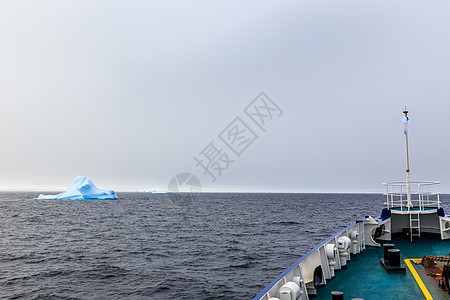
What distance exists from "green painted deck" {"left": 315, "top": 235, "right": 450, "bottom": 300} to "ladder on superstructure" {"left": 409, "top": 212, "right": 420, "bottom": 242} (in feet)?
4.84

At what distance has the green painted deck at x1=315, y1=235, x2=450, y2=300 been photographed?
7.17m

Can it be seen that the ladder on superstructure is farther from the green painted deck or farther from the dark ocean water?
the dark ocean water

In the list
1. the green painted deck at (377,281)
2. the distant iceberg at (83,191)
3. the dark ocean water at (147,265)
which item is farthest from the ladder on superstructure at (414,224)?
the distant iceberg at (83,191)

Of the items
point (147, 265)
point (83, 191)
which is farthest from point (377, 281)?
point (83, 191)

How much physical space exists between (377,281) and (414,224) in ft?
25.3

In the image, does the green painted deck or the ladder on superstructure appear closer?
the green painted deck

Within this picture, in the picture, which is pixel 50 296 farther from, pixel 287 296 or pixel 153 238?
pixel 153 238

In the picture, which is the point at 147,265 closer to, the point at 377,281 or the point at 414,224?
the point at 414,224

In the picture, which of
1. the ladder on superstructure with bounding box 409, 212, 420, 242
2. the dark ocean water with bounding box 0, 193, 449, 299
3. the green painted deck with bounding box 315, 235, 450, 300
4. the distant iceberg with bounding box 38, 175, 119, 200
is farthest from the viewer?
the distant iceberg with bounding box 38, 175, 119, 200

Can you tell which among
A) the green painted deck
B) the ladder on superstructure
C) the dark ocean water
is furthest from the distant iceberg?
the green painted deck

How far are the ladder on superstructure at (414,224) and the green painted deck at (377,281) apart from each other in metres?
1.47

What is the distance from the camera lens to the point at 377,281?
812 centimetres

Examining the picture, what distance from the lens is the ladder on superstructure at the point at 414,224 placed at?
510 inches

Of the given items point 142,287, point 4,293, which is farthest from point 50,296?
A: point 142,287
